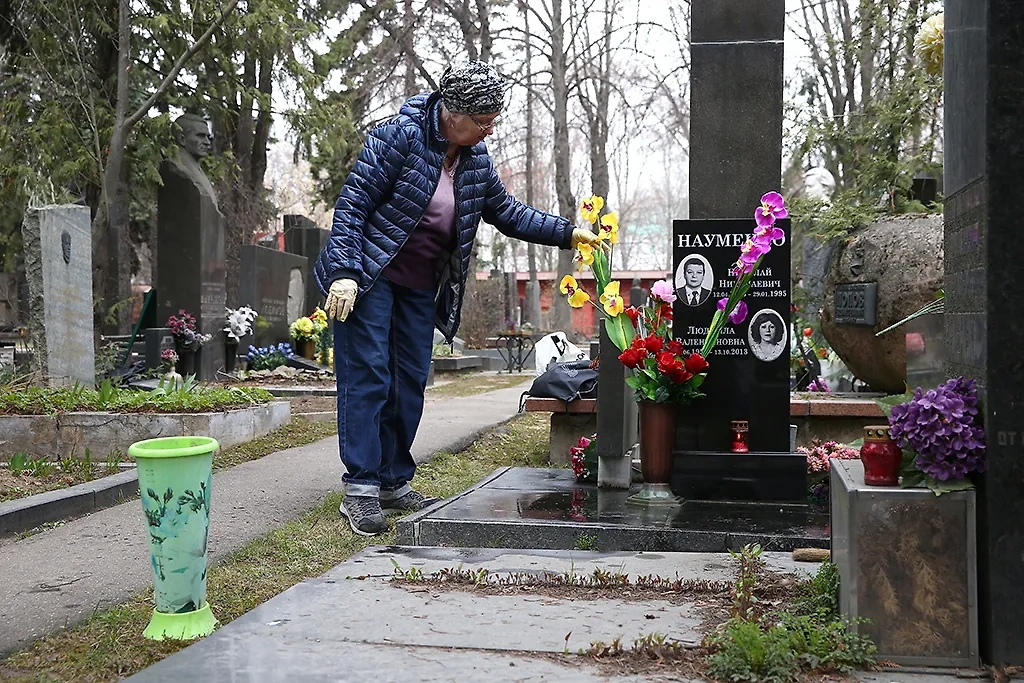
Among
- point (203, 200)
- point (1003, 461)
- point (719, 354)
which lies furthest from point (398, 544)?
point (203, 200)

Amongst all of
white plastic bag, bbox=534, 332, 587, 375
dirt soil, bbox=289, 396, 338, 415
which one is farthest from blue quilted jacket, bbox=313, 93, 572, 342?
dirt soil, bbox=289, 396, 338, 415

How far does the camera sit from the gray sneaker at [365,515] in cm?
487

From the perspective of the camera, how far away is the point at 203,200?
1480 cm

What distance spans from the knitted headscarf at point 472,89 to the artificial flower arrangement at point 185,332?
9.38 meters

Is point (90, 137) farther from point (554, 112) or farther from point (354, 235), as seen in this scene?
point (554, 112)

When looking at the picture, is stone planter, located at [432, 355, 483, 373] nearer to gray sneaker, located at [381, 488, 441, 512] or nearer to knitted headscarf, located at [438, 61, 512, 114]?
gray sneaker, located at [381, 488, 441, 512]

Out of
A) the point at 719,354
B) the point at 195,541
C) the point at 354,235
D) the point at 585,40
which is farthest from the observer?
the point at 585,40

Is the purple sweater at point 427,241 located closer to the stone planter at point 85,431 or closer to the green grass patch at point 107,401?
the stone planter at point 85,431

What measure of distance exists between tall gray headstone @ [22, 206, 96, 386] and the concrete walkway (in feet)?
8.82

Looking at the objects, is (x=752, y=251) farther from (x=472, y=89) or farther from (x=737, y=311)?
(x=472, y=89)

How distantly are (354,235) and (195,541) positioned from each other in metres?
1.96

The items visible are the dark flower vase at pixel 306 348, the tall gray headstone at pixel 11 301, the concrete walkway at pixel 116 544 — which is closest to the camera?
the concrete walkway at pixel 116 544

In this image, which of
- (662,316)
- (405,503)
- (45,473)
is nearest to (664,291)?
(662,316)

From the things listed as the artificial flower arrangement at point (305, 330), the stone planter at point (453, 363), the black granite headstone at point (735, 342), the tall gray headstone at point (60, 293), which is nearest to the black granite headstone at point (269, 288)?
the artificial flower arrangement at point (305, 330)
